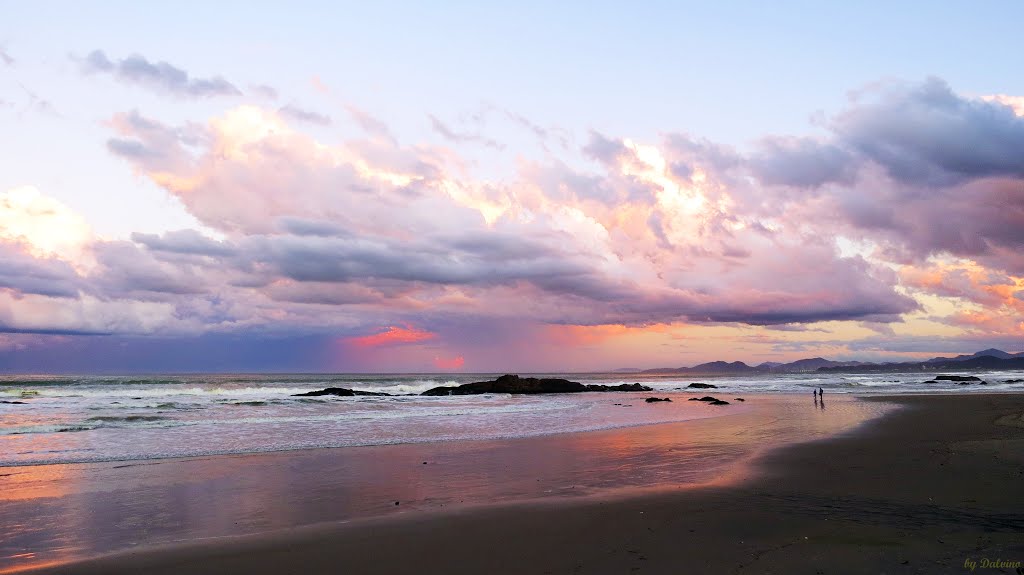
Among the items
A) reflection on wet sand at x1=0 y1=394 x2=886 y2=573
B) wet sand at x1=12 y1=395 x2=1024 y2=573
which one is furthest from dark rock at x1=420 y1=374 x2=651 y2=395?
wet sand at x1=12 y1=395 x2=1024 y2=573

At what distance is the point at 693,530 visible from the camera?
8.29 meters

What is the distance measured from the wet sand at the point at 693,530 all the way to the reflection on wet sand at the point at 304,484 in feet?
1.14

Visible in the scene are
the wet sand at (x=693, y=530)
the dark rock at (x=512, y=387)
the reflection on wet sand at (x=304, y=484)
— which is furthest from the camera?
the dark rock at (x=512, y=387)

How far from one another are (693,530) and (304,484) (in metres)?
8.15

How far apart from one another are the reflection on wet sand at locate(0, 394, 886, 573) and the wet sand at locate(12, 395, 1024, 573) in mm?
348

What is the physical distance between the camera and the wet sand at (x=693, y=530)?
7027mm

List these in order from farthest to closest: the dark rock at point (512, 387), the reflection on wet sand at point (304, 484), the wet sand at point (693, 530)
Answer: the dark rock at point (512, 387) < the reflection on wet sand at point (304, 484) < the wet sand at point (693, 530)

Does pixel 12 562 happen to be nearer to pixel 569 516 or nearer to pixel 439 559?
pixel 439 559

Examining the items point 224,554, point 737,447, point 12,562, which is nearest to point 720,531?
point 224,554

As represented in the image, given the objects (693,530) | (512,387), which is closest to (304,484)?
(693,530)

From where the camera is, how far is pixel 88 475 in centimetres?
1352

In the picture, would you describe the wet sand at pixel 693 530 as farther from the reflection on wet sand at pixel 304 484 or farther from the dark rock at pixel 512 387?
the dark rock at pixel 512 387

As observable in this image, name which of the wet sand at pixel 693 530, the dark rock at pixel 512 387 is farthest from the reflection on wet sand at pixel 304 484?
the dark rock at pixel 512 387

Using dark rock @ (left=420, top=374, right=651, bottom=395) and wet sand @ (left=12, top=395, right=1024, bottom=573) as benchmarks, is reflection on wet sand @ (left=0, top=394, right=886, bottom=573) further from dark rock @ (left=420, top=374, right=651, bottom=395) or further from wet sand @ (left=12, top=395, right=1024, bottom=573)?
dark rock @ (left=420, top=374, right=651, bottom=395)
